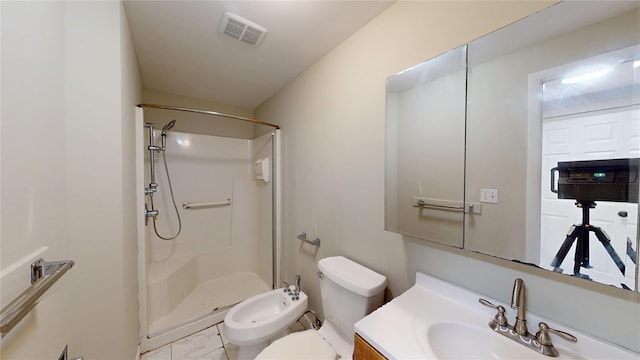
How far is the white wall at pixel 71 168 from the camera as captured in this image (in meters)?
0.62

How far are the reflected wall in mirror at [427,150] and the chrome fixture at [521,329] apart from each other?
227 millimetres

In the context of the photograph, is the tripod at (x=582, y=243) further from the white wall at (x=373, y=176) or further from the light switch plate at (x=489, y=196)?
the light switch plate at (x=489, y=196)

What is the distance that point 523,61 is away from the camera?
2.56ft

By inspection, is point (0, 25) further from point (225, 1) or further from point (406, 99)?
point (406, 99)

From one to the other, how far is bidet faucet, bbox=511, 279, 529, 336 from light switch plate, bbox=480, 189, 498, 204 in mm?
293

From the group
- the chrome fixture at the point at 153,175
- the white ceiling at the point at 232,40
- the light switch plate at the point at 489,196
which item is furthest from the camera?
the chrome fixture at the point at 153,175

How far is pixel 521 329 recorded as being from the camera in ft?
2.35

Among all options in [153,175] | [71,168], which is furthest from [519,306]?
[153,175]

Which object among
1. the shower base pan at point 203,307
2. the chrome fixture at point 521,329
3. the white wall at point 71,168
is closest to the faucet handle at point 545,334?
the chrome fixture at point 521,329

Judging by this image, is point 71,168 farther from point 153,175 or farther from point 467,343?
point 467,343

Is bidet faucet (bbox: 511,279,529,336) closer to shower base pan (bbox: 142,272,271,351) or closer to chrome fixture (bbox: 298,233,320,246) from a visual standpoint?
chrome fixture (bbox: 298,233,320,246)

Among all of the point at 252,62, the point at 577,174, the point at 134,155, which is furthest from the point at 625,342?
the point at 134,155

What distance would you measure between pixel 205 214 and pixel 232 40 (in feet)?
6.33

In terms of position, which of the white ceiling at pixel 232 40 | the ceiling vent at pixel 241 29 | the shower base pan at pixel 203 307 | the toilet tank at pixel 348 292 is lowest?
the shower base pan at pixel 203 307
